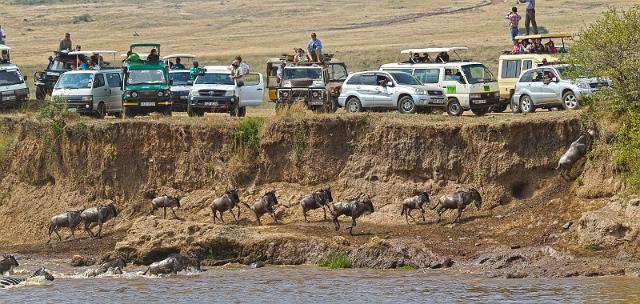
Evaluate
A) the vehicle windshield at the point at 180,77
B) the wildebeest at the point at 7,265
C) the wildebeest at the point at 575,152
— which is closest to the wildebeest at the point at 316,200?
the wildebeest at the point at 575,152

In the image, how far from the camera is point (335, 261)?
24.9 meters

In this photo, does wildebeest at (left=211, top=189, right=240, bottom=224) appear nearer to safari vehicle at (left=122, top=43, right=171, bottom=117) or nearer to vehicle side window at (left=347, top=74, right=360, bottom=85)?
vehicle side window at (left=347, top=74, right=360, bottom=85)

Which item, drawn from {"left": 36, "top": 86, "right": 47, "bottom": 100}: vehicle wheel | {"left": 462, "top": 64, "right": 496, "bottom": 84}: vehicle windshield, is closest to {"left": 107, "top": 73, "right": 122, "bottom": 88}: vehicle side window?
Answer: {"left": 36, "top": 86, "right": 47, "bottom": 100}: vehicle wheel

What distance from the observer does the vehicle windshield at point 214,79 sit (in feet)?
117

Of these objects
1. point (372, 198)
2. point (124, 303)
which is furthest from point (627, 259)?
point (124, 303)

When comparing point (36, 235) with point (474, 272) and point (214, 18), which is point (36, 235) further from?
point (214, 18)

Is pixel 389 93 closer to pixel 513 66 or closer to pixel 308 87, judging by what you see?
pixel 308 87

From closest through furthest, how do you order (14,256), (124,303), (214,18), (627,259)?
(124,303)
(627,259)
(14,256)
(214,18)

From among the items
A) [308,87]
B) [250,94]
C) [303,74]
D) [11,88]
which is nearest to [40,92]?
[11,88]

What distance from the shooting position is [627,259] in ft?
77.5

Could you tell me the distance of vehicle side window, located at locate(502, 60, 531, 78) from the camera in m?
36.3

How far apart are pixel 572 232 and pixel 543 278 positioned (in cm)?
220

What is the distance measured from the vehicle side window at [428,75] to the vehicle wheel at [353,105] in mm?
2200

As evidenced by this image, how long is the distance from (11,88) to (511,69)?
13.7 m
